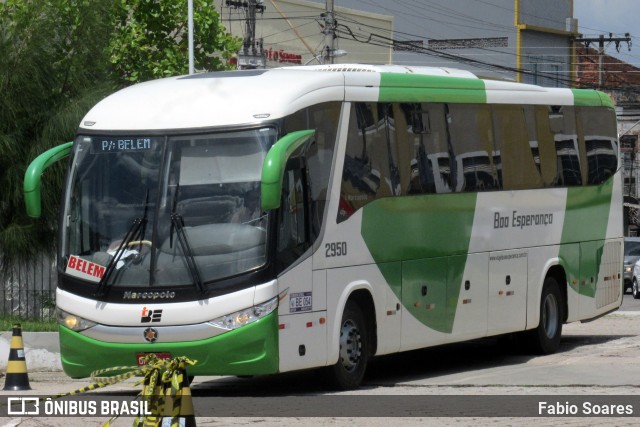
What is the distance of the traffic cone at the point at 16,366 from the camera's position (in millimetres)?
14367

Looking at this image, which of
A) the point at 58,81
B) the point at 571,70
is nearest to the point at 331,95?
the point at 58,81

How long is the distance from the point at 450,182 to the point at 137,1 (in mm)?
15904

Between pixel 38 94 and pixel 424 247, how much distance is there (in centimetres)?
745

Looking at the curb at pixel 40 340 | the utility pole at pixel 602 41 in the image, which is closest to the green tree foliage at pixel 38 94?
the curb at pixel 40 340

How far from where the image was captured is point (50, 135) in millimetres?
19703

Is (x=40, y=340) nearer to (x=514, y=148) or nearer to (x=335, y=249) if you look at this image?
(x=335, y=249)

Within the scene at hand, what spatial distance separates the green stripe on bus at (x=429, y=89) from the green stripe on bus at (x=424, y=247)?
1.20 meters

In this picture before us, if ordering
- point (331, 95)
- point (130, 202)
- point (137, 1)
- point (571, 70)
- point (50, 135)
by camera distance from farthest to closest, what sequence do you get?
point (571, 70)
point (137, 1)
point (50, 135)
point (331, 95)
point (130, 202)

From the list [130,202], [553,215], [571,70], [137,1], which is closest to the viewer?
[130,202]

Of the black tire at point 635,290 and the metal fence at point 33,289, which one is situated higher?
the metal fence at point 33,289

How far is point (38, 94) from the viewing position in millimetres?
19922

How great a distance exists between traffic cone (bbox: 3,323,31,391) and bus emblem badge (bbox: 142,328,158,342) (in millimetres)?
2333

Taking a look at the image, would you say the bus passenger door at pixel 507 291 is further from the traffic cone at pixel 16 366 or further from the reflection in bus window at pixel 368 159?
the traffic cone at pixel 16 366

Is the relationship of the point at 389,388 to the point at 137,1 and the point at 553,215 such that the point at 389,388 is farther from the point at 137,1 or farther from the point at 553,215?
the point at 137,1
